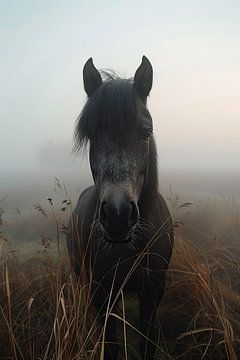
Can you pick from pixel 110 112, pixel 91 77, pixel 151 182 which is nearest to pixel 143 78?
pixel 91 77

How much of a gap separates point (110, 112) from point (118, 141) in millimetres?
238

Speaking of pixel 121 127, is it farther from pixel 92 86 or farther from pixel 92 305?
pixel 92 305

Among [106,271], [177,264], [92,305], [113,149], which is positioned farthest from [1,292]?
[113,149]

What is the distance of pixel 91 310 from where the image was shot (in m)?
2.96

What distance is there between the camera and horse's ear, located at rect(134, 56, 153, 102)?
2.87 m

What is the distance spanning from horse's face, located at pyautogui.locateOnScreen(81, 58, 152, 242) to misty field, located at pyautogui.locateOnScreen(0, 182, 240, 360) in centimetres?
48

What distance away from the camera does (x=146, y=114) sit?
2730 mm

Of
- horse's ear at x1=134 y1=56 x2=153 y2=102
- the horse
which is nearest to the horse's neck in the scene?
the horse

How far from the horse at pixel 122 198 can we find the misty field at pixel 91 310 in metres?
0.18

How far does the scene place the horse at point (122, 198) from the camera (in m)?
2.19

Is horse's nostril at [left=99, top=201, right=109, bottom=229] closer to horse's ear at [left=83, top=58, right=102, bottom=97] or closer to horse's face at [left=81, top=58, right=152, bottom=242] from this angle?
horse's face at [left=81, top=58, right=152, bottom=242]

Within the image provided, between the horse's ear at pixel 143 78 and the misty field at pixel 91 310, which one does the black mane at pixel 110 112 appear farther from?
the misty field at pixel 91 310

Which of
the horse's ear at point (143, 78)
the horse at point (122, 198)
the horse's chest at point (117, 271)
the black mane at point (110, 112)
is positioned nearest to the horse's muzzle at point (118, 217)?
the horse at point (122, 198)

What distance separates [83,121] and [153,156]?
2.49ft
